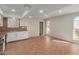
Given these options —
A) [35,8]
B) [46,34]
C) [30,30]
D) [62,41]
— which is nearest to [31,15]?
[35,8]

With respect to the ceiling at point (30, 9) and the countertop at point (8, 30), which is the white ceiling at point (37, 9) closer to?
the ceiling at point (30, 9)

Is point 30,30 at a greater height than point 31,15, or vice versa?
point 31,15

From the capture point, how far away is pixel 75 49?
2465 millimetres

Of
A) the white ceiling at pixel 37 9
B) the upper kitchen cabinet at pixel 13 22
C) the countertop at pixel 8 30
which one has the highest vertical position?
the white ceiling at pixel 37 9

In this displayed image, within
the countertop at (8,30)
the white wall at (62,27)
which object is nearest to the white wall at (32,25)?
the countertop at (8,30)

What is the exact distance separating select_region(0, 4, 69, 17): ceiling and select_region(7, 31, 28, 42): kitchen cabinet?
46cm

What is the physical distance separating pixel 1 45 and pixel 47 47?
110cm

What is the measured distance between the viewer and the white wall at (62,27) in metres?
2.56

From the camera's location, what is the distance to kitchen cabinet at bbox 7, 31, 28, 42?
8.37 feet

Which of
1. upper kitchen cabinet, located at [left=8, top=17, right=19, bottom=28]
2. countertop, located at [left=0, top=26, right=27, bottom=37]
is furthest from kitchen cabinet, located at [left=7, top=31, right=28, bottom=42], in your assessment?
upper kitchen cabinet, located at [left=8, top=17, right=19, bottom=28]

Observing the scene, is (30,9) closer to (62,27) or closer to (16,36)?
(16,36)

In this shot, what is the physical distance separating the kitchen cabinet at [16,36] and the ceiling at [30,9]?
0.46 m

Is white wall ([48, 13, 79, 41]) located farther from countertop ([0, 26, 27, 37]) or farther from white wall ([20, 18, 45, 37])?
countertop ([0, 26, 27, 37])

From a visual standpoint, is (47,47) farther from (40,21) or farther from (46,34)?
(40,21)
